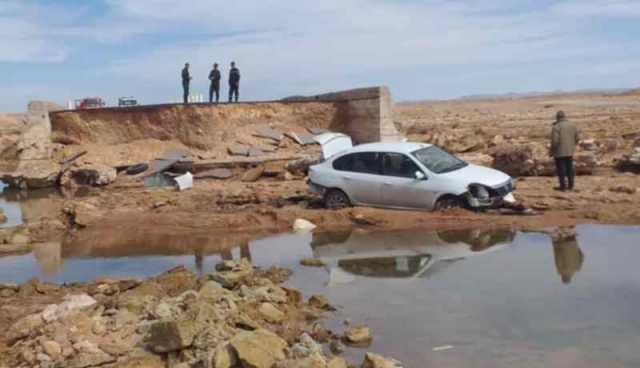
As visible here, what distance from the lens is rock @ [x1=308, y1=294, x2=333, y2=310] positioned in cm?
873

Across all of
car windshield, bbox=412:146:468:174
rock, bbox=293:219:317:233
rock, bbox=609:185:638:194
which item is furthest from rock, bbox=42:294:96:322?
rock, bbox=609:185:638:194

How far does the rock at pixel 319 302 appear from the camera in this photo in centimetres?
873

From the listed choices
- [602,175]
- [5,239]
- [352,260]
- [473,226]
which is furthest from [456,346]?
[602,175]

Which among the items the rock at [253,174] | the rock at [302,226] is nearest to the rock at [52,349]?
the rock at [302,226]

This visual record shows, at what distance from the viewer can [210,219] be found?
52.0 ft

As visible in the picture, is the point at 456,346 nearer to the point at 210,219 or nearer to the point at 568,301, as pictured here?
the point at 568,301

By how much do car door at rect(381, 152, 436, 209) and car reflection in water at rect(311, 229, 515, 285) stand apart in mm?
888

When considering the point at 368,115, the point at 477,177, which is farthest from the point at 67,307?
the point at 368,115

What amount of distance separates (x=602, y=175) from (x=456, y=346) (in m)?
13.3

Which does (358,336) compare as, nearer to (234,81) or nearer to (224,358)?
(224,358)

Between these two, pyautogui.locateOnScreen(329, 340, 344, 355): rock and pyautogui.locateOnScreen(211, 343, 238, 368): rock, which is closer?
pyautogui.locateOnScreen(211, 343, 238, 368): rock

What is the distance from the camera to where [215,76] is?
27.1 m

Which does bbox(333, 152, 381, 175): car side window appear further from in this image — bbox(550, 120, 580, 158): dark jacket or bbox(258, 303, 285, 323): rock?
bbox(258, 303, 285, 323): rock

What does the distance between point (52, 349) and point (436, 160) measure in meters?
9.33
